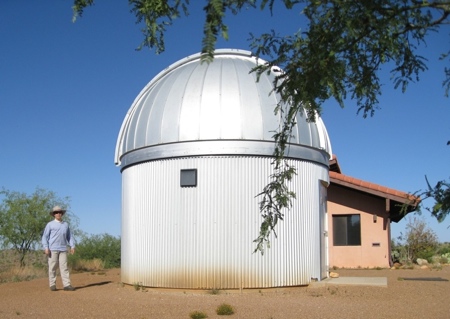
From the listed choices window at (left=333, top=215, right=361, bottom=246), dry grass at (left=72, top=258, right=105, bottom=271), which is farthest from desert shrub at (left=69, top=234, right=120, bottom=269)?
window at (left=333, top=215, right=361, bottom=246)

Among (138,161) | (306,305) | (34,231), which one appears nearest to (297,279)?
(306,305)

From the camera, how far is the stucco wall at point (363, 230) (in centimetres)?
1688

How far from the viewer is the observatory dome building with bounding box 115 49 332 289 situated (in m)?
10.4

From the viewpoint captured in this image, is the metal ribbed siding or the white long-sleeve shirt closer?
the metal ribbed siding

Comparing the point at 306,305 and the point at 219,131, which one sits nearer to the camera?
the point at 306,305

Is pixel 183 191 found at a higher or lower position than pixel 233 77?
lower

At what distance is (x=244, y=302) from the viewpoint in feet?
29.8

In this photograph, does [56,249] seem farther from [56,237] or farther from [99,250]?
[99,250]

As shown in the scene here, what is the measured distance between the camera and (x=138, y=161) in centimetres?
1131

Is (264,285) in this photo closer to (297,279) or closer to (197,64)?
(297,279)

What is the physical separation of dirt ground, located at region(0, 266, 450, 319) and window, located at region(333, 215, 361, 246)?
5004 mm

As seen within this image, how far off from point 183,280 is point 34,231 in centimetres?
1015

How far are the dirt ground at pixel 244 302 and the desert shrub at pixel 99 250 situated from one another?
9.19 m

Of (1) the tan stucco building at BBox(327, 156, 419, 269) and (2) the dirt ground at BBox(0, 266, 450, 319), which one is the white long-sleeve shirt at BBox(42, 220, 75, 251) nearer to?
(2) the dirt ground at BBox(0, 266, 450, 319)
